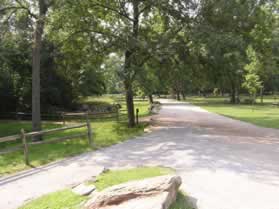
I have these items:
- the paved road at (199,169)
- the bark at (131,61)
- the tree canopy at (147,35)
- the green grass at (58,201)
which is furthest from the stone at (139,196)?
the bark at (131,61)

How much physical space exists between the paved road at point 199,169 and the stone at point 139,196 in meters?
0.64

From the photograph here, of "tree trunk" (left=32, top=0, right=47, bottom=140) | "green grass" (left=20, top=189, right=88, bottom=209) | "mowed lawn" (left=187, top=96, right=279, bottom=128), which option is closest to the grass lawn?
"green grass" (left=20, top=189, right=88, bottom=209)

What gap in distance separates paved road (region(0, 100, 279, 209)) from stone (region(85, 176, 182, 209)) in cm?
64

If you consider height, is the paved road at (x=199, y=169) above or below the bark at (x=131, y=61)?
below

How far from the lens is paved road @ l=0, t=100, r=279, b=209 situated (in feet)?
15.5

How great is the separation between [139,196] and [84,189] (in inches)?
54.9

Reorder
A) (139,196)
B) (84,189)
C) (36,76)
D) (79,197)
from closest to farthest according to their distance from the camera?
1. (139,196)
2. (79,197)
3. (84,189)
4. (36,76)

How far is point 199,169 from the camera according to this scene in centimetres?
643

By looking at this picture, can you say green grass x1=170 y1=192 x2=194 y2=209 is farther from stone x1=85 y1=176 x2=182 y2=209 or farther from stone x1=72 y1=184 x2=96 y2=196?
stone x1=72 y1=184 x2=96 y2=196

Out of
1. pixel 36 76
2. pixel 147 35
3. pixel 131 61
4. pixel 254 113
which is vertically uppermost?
pixel 147 35

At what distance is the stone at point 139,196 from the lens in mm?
3936

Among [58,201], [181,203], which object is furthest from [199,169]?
[58,201]

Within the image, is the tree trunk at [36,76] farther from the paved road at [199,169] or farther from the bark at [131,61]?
the paved road at [199,169]

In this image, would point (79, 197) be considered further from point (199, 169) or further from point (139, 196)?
point (199, 169)
